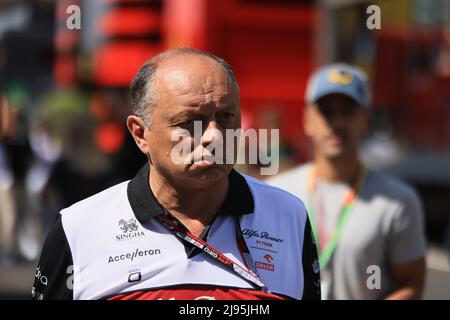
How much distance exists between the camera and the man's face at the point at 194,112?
6.14 feet

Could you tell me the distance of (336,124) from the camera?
3.59 m

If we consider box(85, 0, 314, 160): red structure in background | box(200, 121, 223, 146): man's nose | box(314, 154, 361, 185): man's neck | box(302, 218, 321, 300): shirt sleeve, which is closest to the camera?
box(200, 121, 223, 146): man's nose

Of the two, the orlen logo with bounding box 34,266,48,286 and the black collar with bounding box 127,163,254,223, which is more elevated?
the black collar with bounding box 127,163,254,223

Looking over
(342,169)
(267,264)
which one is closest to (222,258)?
(267,264)

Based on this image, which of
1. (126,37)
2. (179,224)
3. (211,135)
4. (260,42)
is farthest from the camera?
(126,37)

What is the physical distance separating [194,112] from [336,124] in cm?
180

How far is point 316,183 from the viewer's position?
3.51 m

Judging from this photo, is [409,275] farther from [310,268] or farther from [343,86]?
[310,268]

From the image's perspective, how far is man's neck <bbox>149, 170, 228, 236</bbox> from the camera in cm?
200

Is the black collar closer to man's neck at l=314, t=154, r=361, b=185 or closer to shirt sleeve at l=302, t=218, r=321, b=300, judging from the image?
shirt sleeve at l=302, t=218, r=321, b=300

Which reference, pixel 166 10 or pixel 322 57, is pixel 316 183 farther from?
pixel 166 10

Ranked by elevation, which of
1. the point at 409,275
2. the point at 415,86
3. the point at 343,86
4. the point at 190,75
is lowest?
the point at 415,86

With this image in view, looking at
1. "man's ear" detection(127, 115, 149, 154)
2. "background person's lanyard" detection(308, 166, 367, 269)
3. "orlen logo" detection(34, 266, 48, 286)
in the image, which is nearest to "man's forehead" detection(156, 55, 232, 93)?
"man's ear" detection(127, 115, 149, 154)

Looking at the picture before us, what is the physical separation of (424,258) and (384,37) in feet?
21.3
